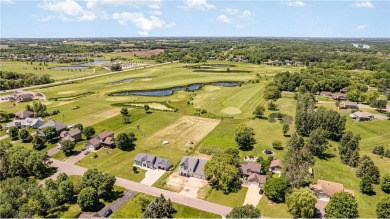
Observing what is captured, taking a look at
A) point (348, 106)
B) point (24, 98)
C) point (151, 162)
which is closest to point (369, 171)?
point (151, 162)

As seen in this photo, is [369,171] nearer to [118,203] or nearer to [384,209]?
[384,209]

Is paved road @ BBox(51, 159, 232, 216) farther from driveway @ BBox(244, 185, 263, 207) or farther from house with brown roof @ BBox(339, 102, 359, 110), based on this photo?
house with brown roof @ BBox(339, 102, 359, 110)

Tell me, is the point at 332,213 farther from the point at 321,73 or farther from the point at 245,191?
the point at 321,73

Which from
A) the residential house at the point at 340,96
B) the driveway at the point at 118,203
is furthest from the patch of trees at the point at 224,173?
the residential house at the point at 340,96

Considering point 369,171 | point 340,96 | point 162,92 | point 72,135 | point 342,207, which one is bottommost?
point 369,171

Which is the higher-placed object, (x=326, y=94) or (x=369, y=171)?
(x=326, y=94)

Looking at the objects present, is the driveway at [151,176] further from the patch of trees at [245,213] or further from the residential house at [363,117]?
the residential house at [363,117]

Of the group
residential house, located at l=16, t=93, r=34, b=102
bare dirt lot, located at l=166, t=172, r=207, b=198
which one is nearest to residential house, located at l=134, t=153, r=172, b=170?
bare dirt lot, located at l=166, t=172, r=207, b=198
